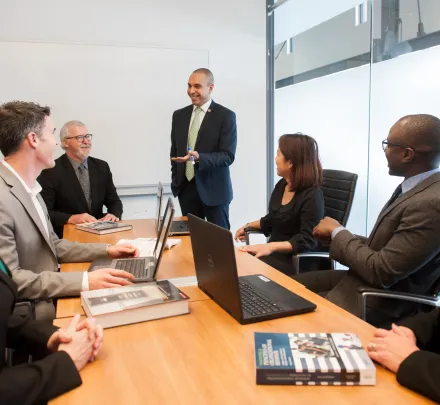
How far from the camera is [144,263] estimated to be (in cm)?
192

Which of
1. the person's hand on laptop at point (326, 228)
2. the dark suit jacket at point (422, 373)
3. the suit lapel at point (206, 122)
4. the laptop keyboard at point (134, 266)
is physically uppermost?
the suit lapel at point (206, 122)

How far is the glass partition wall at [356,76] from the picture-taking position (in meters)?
3.04

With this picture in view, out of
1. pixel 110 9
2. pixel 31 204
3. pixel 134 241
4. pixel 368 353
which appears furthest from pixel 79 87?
pixel 368 353

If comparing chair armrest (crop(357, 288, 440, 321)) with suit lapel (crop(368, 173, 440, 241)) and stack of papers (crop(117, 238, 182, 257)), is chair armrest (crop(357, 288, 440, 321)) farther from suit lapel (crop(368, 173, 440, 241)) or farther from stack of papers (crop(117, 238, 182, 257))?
stack of papers (crop(117, 238, 182, 257))

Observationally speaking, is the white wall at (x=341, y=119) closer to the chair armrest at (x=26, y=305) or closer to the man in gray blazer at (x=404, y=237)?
the man in gray blazer at (x=404, y=237)

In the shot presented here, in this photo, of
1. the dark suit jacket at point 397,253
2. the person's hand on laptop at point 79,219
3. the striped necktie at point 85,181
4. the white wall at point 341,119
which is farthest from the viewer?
the white wall at point 341,119

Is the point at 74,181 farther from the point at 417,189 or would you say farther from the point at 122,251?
the point at 417,189

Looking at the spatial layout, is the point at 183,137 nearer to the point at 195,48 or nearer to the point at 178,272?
the point at 195,48

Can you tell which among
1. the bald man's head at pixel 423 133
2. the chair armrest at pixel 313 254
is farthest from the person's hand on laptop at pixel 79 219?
the bald man's head at pixel 423 133

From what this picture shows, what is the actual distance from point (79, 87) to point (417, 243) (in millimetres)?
3270

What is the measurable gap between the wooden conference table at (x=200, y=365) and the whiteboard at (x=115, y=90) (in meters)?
2.81

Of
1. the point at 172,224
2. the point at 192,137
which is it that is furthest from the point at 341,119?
the point at 172,224

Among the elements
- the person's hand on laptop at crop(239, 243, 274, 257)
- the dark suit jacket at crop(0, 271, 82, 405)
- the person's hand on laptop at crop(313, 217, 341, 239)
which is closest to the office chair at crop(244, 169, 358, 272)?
the person's hand on laptop at crop(239, 243, 274, 257)

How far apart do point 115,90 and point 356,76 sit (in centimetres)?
208
